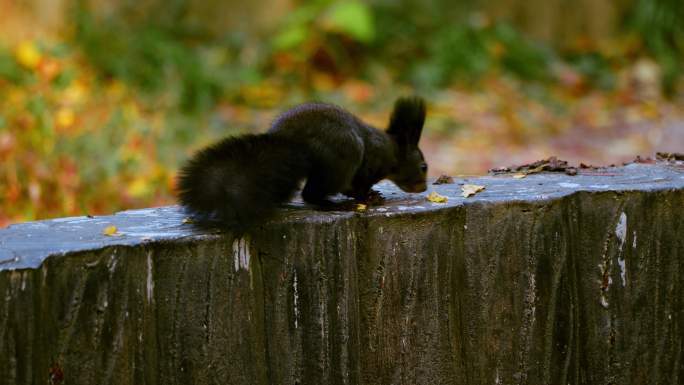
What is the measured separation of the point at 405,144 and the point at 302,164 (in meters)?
0.84

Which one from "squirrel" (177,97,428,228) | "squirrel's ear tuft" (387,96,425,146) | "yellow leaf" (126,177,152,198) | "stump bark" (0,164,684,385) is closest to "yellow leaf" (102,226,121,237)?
"stump bark" (0,164,684,385)

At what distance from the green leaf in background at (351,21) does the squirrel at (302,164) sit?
631 cm

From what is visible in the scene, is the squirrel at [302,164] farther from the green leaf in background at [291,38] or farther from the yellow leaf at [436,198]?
Answer: the green leaf in background at [291,38]

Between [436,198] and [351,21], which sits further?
[351,21]

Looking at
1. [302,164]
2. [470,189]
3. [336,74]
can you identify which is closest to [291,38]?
[336,74]

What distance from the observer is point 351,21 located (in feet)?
32.2

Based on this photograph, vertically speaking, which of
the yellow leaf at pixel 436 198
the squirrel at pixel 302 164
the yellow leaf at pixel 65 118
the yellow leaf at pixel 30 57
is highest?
the yellow leaf at pixel 30 57

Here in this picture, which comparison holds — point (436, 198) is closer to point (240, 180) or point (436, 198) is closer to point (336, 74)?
point (240, 180)

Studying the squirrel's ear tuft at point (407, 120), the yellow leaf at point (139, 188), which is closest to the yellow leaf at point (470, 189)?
the squirrel's ear tuft at point (407, 120)

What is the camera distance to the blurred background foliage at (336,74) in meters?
6.34

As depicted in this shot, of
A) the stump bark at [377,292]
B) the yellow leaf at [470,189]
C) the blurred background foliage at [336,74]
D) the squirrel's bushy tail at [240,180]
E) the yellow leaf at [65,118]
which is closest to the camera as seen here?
the stump bark at [377,292]

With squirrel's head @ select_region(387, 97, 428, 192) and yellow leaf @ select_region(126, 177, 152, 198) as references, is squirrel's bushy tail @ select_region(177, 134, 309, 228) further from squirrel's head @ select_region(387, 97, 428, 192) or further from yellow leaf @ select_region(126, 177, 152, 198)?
yellow leaf @ select_region(126, 177, 152, 198)

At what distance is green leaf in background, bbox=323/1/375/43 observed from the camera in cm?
984

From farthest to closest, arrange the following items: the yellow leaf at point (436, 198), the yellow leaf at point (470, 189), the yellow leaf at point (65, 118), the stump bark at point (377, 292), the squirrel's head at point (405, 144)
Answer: the yellow leaf at point (65, 118) < the squirrel's head at point (405, 144) < the yellow leaf at point (470, 189) < the yellow leaf at point (436, 198) < the stump bark at point (377, 292)
